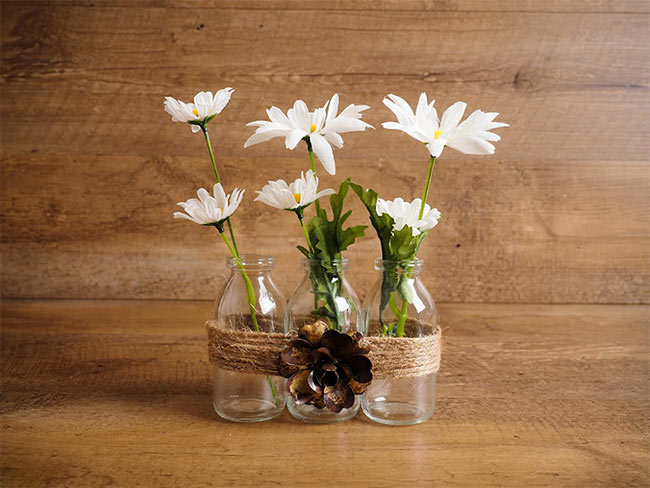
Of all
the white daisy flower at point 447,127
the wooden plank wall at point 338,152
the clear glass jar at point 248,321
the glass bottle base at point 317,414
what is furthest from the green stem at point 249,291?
the wooden plank wall at point 338,152

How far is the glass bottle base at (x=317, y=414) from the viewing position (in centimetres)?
81

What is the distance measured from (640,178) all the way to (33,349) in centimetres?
127

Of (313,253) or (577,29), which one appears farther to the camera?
(577,29)

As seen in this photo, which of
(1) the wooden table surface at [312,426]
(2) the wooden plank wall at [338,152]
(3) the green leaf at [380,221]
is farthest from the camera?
(2) the wooden plank wall at [338,152]

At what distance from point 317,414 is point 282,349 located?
99 millimetres

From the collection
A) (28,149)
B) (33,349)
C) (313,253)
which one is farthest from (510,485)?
(28,149)

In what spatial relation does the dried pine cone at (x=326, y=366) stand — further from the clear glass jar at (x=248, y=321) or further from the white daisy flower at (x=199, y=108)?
the white daisy flower at (x=199, y=108)

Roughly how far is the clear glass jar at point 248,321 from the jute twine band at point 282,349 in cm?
3

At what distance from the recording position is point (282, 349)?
2.56 ft

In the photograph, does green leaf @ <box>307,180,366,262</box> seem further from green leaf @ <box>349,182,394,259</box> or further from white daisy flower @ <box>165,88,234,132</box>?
white daisy flower @ <box>165,88,234,132</box>

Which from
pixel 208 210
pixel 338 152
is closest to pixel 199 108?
pixel 208 210

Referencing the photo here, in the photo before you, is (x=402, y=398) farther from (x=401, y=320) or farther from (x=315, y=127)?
(x=315, y=127)

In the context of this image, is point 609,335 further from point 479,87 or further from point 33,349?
point 33,349

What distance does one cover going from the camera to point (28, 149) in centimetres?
146
